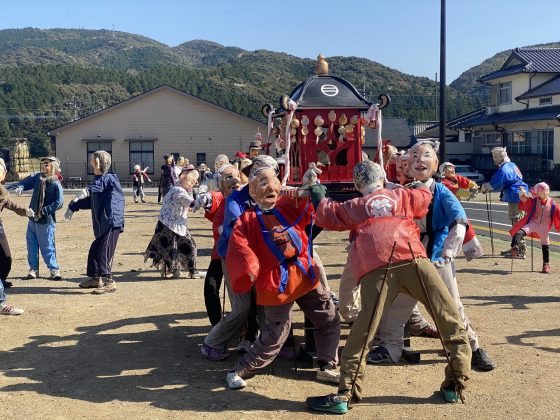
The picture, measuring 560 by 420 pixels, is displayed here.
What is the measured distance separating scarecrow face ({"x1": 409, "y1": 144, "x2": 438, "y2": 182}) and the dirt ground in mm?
1578

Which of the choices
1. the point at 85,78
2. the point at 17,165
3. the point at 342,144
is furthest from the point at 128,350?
the point at 85,78

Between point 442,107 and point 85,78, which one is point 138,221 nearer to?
point 442,107

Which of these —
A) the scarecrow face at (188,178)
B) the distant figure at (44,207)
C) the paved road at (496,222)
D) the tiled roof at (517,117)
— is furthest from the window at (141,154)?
the scarecrow face at (188,178)

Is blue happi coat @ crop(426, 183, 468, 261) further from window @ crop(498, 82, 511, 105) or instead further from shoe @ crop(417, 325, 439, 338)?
A: window @ crop(498, 82, 511, 105)

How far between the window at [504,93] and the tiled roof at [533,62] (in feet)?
2.77

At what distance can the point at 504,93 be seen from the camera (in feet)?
137

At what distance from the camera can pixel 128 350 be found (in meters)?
6.05

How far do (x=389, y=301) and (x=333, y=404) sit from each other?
2.57 ft

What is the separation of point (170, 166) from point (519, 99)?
2638cm

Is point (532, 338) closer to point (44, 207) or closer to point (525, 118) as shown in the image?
point (44, 207)

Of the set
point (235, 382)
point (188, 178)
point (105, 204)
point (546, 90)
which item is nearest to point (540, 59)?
point (546, 90)

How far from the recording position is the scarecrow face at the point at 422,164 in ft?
17.2

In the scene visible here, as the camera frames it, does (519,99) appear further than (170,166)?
Yes

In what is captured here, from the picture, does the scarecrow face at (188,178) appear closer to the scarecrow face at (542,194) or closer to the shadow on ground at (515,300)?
the shadow on ground at (515,300)
